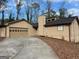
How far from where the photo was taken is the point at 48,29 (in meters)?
39.8

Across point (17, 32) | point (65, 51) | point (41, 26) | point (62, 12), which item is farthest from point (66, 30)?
point (62, 12)

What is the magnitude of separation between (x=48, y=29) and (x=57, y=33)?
11.3 ft

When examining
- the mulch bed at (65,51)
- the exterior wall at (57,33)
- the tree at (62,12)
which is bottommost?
the mulch bed at (65,51)

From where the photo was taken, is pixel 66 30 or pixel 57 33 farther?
pixel 57 33

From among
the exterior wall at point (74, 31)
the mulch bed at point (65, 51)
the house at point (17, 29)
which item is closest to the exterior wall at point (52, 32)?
the exterior wall at point (74, 31)

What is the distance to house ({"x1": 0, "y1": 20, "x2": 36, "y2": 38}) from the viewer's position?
40.2m

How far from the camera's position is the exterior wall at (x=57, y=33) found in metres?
34.9

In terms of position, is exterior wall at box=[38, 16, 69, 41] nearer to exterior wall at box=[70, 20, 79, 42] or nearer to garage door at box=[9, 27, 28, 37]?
exterior wall at box=[70, 20, 79, 42]

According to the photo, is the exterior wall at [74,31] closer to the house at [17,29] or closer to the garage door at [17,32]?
the house at [17,29]

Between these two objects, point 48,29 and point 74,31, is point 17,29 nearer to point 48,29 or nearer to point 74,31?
point 48,29

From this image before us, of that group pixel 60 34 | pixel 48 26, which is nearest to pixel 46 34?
pixel 48 26

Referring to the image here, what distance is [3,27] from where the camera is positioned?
40375mm

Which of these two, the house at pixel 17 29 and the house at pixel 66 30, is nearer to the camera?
the house at pixel 66 30

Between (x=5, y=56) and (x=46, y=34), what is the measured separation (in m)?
23.8
